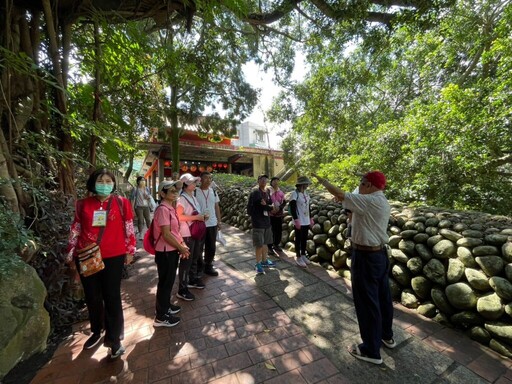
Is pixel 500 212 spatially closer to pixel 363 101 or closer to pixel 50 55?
pixel 363 101

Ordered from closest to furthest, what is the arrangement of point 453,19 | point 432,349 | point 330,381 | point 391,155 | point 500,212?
1. point 330,381
2. point 432,349
3. point 500,212
4. point 391,155
5. point 453,19

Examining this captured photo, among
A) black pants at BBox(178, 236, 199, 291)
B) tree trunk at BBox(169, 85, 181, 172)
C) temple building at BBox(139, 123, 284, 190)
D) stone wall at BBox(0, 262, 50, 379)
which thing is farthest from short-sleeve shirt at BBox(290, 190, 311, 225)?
temple building at BBox(139, 123, 284, 190)

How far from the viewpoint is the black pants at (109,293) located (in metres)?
2.22

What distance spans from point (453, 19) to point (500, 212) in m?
5.74

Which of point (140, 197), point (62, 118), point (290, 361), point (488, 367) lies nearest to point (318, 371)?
point (290, 361)

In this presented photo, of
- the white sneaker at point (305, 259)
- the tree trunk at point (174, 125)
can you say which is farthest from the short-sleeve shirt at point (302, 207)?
the tree trunk at point (174, 125)

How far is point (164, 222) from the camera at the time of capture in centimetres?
252

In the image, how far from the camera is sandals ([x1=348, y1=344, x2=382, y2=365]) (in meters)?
2.22

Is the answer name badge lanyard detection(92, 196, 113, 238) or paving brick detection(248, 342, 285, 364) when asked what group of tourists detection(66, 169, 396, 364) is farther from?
paving brick detection(248, 342, 285, 364)

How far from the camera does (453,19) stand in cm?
690

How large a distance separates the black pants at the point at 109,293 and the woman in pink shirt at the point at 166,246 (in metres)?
0.40

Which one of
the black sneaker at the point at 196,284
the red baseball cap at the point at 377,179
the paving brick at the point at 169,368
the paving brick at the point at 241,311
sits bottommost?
the paving brick at the point at 169,368

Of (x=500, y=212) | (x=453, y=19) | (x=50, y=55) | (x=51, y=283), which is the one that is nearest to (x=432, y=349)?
(x=51, y=283)

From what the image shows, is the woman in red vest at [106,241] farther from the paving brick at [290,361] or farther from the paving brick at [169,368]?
the paving brick at [290,361]
